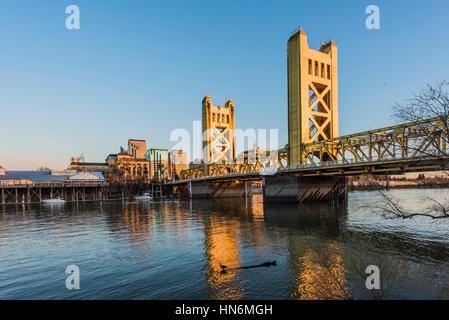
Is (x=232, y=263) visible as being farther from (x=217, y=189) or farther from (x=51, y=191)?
(x=51, y=191)

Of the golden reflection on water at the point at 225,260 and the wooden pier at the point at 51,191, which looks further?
the wooden pier at the point at 51,191

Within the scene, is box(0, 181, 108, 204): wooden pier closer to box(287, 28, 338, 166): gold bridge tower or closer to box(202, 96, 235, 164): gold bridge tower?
box(202, 96, 235, 164): gold bridge tower

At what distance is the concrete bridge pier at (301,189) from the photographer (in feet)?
157

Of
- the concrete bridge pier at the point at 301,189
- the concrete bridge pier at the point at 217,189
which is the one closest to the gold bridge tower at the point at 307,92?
the concrete bridge pier at the point at 301,189

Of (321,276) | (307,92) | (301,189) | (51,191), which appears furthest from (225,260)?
(51,191)

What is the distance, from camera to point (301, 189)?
4791cm

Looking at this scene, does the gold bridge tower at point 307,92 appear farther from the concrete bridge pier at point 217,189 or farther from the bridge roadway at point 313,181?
the concrete bridge pier at point 217,189

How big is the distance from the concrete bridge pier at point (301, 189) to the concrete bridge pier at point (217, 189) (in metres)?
36.2

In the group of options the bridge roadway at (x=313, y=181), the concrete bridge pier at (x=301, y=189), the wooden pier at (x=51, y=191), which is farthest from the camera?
the wooden pier at (x=51, y=191)

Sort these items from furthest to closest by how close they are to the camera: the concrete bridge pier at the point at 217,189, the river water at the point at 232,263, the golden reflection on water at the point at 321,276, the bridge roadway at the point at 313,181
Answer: the concrete bridge pier at the point at 217,189 → the bridge roadway at the point at 313,181 → the river water at the point at 232,263 → the golden reflection on water at the point at 321,276

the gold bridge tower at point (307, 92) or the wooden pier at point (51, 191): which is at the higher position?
the gold bridge tower at point (307, 92)

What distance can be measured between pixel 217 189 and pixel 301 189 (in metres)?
41.8
